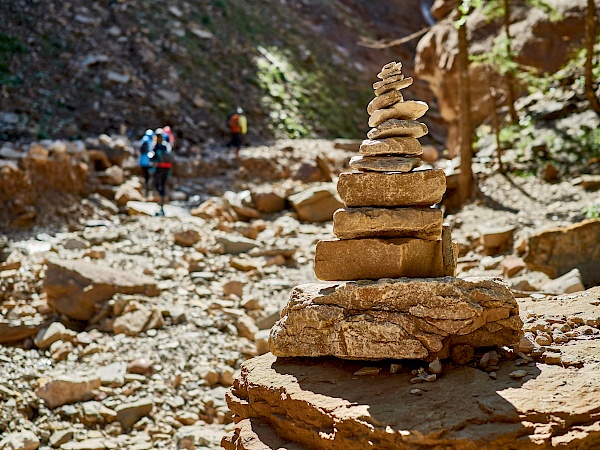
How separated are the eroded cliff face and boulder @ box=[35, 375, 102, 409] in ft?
45.3

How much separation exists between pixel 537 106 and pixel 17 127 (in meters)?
14.6

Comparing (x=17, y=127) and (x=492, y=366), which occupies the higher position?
(x=17, y=127)

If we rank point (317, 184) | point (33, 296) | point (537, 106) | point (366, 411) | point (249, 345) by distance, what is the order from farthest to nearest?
point (317, 184)
point (537, 106)
point (33, 296)
point (249, 345)
point (366, 411)

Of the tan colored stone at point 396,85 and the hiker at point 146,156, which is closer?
the tan colored stone at point 396,85

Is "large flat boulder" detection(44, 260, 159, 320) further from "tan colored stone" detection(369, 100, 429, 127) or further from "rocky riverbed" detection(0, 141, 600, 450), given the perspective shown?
"tan colored stone" detection(369, 100, 429, 127)

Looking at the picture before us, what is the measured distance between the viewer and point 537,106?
16438 mm

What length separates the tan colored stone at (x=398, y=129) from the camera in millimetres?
5430

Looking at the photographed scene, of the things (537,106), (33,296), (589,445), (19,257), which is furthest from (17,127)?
(589,445)

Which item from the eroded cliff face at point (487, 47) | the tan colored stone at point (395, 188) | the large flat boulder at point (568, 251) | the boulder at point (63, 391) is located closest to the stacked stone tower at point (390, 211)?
the tan colored stone at point (395, 188)

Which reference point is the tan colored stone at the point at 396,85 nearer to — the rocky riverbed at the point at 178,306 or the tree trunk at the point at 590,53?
the rocky riverbed at the point at 178,306

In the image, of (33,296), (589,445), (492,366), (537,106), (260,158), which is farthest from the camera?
Result: (260,158)

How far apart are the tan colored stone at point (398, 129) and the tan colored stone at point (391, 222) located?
0.71 meters

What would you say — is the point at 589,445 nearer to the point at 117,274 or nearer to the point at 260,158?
the point at 117,274

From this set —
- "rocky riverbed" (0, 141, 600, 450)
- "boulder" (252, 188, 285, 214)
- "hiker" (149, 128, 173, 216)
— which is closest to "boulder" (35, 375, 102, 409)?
"rocky riverbed" (0, 141, 600, 450)
